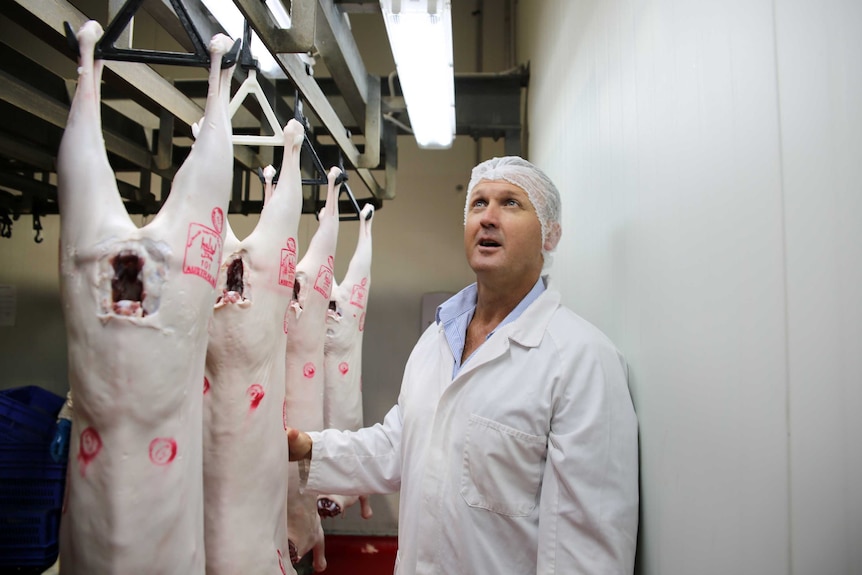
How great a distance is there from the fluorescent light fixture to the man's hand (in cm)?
115

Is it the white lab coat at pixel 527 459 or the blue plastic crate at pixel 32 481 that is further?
the blue plastic crate at pixel 32 481

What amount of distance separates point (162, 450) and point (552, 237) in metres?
1.08

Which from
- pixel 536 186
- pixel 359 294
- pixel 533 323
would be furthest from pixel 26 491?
pixel 536 186

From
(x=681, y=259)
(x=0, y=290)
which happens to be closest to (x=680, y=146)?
(x=681, y=259)

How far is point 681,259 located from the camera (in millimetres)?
925

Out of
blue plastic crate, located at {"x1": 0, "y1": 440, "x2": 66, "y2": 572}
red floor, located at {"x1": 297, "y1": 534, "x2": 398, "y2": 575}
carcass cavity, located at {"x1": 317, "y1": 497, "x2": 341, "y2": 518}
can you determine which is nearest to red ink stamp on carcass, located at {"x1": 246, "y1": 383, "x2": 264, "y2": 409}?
carcass cavity, located at {"x1": 317, "y1": 497, "x2": 341, "y2": 518}

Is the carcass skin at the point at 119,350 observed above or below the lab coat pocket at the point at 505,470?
above

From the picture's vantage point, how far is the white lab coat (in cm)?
113

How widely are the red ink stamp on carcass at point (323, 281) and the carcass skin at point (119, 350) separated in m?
0.71

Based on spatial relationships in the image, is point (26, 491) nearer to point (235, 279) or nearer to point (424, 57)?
point (235, 279)

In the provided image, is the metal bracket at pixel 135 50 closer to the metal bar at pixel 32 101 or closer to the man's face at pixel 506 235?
the metal bar at pixel 32 101

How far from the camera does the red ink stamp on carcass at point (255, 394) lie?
122 cm

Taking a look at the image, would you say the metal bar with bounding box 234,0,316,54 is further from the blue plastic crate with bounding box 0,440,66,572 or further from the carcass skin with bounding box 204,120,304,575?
the blue plastic crate with bounding box 0,440,66,572

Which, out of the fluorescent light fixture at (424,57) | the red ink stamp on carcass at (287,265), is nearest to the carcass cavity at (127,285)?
the red ink stamp on carcass at (287,265)
